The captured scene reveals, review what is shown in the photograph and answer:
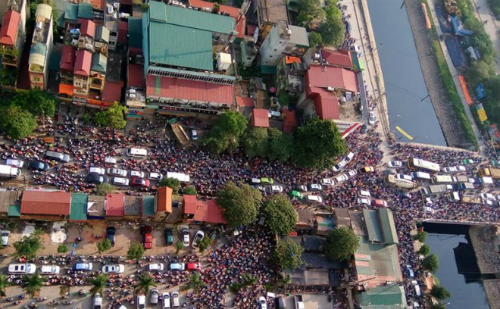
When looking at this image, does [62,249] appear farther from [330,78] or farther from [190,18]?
[330,78]

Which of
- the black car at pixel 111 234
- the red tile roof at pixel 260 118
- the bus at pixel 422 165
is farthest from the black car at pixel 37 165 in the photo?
the bus at pixel 422 165

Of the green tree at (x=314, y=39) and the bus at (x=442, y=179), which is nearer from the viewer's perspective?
the green tree at (x=314, y=39)

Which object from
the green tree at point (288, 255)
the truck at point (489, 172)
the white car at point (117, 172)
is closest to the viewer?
the white car at point (117, 172)

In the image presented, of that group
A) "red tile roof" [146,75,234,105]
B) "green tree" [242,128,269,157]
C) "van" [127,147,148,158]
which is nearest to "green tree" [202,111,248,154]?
"green tree" [242,128,269,157]

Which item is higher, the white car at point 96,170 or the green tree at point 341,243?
the white car at point 96,170

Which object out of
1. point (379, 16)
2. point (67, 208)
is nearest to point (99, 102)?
point (67, 208)

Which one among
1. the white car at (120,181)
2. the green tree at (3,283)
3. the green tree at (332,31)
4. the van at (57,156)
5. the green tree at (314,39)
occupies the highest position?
the green tree at (332,31)

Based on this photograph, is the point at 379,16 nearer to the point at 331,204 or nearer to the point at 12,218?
the point at 331,204

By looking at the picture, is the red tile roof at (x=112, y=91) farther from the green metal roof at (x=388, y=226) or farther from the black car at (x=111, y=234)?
the green metal roof at (x=388, y=226)
